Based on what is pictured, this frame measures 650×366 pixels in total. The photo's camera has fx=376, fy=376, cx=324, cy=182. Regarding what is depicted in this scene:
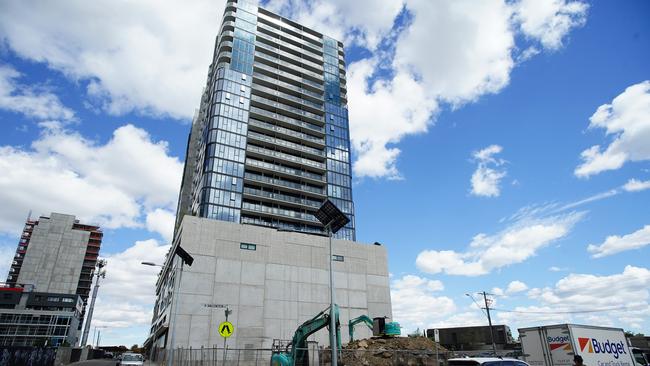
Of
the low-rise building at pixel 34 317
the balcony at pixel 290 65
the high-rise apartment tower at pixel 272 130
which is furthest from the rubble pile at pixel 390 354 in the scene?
the low-rise building at pixel 34 317

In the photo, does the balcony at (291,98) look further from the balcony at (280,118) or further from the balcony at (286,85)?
the balcony at (280,118)

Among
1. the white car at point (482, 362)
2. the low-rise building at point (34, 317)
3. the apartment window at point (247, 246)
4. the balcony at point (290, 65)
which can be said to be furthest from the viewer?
the low-rise building at point (34, 317)

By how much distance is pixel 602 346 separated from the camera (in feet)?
69.4

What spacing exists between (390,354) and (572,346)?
46.1ft

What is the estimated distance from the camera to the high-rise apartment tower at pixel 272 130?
73.2 meters

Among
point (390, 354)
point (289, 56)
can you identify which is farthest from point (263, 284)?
point (289, 56)

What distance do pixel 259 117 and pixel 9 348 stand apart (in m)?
60.9

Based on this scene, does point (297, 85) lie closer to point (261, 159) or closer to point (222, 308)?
point (261, 159)

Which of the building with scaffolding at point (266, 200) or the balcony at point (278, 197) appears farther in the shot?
the balcony at point (278, 197)

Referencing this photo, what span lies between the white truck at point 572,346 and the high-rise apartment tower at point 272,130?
56.3 metres

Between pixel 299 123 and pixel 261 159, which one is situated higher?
pixel 299 123

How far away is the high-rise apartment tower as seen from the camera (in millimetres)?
73250

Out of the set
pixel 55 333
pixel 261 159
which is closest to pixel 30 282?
pixel 55 333

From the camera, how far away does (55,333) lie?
11138 cm
